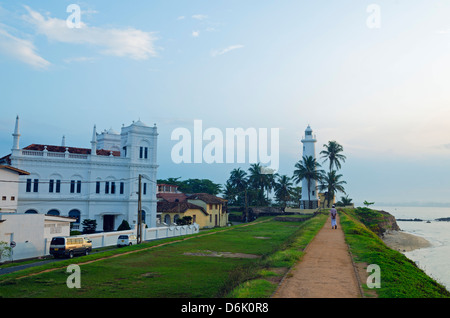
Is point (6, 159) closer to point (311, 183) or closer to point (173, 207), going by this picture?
point (173, 207)

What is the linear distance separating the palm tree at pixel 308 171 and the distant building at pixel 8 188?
46.2 metres

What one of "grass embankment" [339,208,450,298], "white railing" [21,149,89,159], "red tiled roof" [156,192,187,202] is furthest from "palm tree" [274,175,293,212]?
"grass embankment" [339,208,450,298]

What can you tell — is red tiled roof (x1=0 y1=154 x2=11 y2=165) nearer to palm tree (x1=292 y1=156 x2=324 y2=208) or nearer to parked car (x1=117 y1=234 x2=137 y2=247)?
parked car (x1=117 y1=234 x2=137 y2=247)

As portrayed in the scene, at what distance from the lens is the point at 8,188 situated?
115ft

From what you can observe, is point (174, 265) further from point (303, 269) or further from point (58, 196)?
point (58, 196)

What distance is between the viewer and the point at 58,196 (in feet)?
151

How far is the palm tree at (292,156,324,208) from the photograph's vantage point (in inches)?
2633

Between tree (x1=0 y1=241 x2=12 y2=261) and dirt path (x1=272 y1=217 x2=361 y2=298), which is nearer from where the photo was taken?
dirt path (x1=272 y1=217 x2=361 y2=298)

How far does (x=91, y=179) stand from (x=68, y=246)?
75.3 ft

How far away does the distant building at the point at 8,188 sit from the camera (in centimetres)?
3439

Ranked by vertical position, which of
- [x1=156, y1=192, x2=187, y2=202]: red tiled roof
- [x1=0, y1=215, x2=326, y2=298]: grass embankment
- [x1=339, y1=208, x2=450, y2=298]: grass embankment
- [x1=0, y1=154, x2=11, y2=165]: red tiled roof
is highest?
[x1=0, y1=154, x2=11, y2=165]: red tiled roof

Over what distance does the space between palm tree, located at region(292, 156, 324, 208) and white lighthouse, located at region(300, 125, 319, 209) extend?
69 centimetres

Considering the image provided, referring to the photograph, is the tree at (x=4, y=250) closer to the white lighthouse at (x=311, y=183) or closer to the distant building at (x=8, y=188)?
the distant building at (x=8, y=188)
